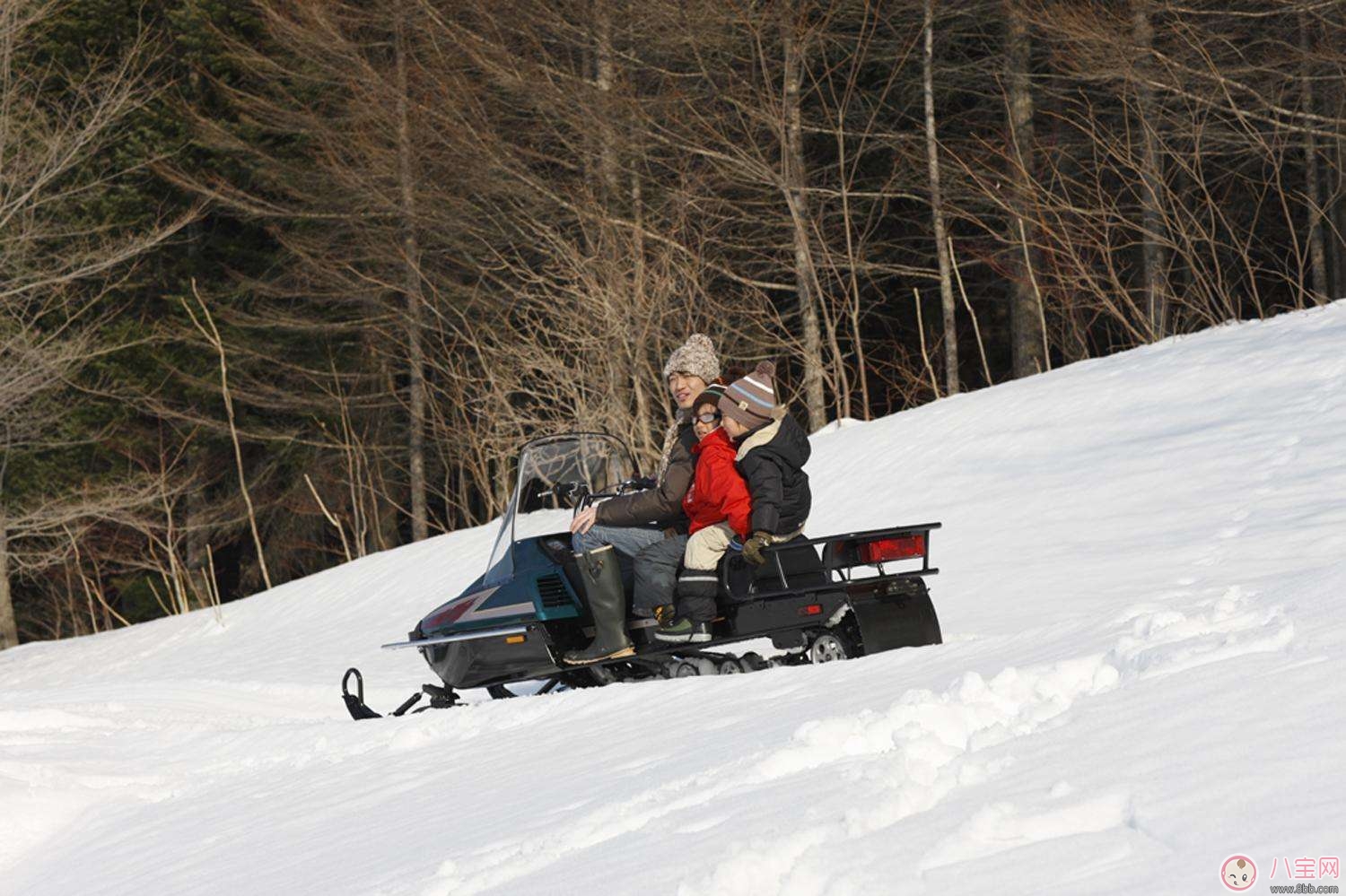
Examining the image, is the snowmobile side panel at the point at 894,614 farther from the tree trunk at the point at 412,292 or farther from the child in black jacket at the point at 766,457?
the tree trunk at the point at 412,292

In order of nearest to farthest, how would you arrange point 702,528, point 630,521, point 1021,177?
point 702,528, point 630,521, point 1021,177

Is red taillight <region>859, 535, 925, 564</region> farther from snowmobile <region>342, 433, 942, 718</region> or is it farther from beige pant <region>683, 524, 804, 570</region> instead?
beige pant <region>683, 524, 804, 570</region>

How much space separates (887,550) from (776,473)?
566 mm

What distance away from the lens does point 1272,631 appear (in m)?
4.36

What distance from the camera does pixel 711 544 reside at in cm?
715

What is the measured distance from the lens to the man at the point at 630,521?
7309 millimetres

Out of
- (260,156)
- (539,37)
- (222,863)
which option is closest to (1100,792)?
(222,863)

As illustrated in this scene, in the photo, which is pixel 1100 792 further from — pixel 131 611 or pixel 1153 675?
pixel 131 611

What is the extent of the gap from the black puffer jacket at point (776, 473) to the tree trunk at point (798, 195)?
33.7 feet

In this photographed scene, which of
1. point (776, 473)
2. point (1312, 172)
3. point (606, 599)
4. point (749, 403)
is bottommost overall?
point (606, 599)

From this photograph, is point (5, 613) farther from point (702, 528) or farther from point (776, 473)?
point (776, 473)

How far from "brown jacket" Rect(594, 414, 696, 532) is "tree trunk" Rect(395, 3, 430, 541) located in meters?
13.8

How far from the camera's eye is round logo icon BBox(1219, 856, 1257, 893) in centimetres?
293

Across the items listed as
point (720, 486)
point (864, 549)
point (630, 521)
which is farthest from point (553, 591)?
point (864, 549)
